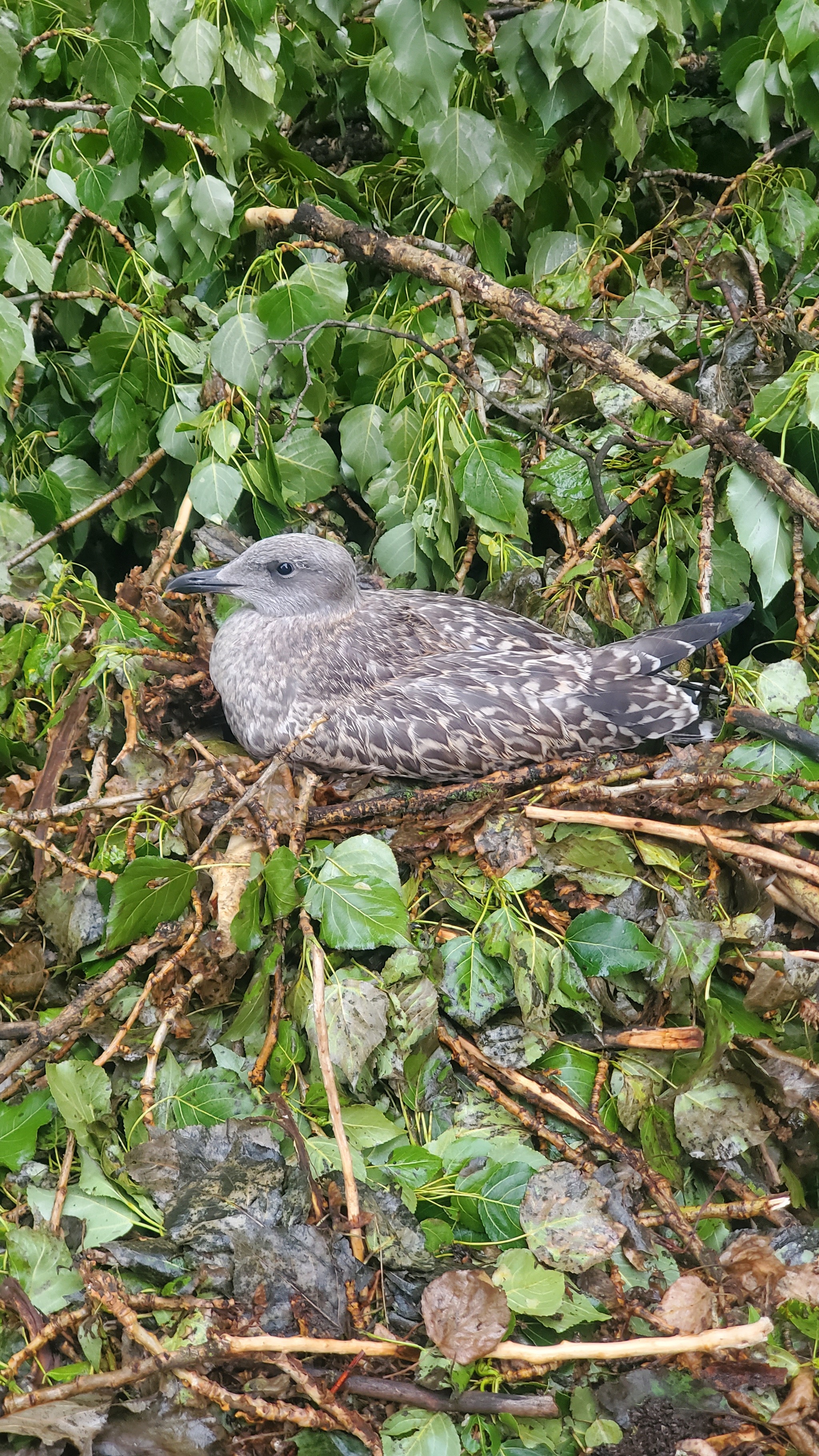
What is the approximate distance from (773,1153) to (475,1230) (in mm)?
466

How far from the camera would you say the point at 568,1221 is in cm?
140

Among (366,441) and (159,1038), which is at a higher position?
(366,441)

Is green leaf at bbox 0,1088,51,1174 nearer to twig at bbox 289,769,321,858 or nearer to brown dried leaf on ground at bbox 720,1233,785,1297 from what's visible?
twig at bbox 289,769,321,858

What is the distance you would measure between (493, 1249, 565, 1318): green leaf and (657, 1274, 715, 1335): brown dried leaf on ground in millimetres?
128

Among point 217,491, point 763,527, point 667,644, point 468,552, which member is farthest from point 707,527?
point 217,491

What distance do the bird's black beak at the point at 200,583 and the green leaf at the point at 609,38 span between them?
1177mm

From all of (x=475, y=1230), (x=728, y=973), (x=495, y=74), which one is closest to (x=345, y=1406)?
(x=475, y=1230)

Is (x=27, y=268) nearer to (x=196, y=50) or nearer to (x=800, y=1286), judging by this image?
(x=196, y=50)

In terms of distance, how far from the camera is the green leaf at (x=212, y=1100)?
1.52m

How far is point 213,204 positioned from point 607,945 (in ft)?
5.11

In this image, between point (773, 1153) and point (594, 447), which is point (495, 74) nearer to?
point (594, 447)

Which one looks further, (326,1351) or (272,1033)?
(272,1033)

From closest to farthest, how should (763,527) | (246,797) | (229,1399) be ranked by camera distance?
(229,1399) → (246,797) → (763,527)

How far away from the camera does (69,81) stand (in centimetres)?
237
